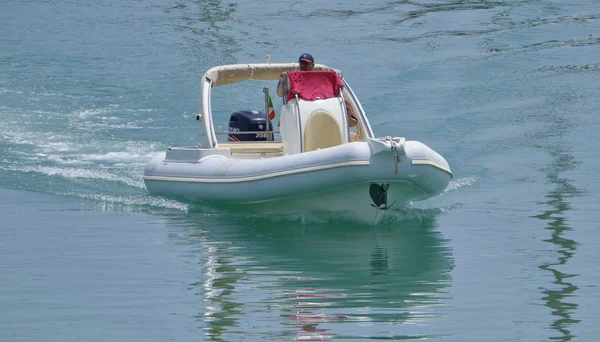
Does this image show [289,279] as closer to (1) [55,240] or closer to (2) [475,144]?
(1) [55,240]

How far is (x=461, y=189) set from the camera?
13.1m

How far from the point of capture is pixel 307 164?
10648mm

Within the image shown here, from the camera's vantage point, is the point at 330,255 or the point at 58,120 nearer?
the point at 330,255

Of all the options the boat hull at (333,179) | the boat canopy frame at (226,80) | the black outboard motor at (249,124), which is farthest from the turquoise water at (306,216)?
the black outboard motor at (249,124)

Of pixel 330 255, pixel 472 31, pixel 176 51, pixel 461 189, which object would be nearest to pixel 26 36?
pixel 176 51

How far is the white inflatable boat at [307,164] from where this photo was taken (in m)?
10.4

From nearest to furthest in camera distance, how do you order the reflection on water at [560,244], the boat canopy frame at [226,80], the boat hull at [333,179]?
1. the reflection on water at [560,244]
2. the boat hull at [333,179]
3. the boat canopy frame at [226,80]

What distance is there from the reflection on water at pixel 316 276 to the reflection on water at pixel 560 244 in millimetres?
760

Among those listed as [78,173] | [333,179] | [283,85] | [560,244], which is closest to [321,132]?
[283,85]

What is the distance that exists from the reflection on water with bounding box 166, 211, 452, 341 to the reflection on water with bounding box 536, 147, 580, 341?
2.49 ft

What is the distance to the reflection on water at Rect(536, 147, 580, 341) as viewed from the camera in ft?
22.8

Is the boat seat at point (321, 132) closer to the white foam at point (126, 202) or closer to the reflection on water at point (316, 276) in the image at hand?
the reflection on water at point (316, 276)

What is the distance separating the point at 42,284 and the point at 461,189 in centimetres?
636

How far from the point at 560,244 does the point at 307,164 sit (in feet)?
8.18
